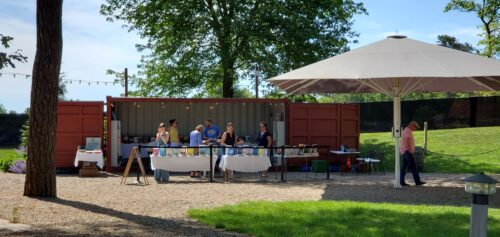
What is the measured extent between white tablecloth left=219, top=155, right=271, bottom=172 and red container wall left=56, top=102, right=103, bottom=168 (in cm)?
528

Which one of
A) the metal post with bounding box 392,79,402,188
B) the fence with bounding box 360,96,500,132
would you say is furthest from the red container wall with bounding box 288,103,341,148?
the fence with bounding box 360,96,500,132

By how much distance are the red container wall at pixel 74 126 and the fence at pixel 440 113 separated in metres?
16.9

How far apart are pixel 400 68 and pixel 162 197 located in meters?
4.88

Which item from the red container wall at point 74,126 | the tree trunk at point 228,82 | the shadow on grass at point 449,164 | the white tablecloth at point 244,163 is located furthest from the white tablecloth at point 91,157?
the tree trunk at point 228,82

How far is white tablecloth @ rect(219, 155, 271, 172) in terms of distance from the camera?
53.2 ft

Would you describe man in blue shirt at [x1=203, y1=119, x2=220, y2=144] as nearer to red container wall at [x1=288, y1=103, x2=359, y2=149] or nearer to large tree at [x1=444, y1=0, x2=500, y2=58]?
red container wall at [x1=288, y1=103, x2=359, y2=149]

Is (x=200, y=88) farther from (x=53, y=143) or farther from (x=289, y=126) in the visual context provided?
(x=53, y=143)

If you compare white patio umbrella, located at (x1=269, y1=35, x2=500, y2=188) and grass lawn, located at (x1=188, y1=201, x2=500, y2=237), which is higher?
white patio umbrella, located at (x1=269, y1=35, x2=500, y2=188)

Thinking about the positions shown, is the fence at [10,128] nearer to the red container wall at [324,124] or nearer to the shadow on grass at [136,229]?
the red container wall at [324,124]

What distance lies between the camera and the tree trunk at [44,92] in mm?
11680

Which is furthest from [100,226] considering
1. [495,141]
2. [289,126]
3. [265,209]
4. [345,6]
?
[345,6]

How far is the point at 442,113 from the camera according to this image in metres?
32.2

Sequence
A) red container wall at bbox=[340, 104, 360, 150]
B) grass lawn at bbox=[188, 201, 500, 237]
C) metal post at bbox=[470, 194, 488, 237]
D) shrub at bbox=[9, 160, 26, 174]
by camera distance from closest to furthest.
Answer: metal post at bbox=[470, 194, 488, 237], grass lawn at bbox=[188, 201, 500, 237], shrub at bbox=[9, 160, 26, 174], red container wall at bbox=[340, 104, 360, 150]

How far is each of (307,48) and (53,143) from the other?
55.8 ft
